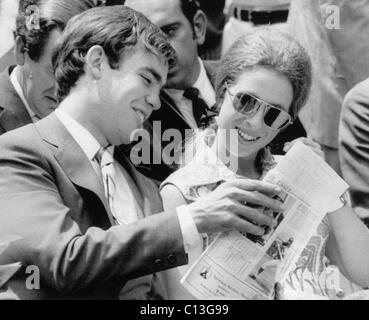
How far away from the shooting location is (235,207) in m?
2.16

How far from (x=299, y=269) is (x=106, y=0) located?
1.39 metres

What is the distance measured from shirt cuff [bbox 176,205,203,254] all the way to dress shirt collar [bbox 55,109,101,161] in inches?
17.2

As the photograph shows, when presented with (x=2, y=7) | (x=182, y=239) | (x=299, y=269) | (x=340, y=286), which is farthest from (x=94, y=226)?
(x=2, y=7)

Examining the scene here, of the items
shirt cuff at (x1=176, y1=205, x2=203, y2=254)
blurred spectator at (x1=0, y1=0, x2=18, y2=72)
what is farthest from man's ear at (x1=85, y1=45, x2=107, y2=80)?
blurred spectator at (x1=0, y1=0, x2=18, y2=72)

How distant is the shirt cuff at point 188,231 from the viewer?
2156 mm

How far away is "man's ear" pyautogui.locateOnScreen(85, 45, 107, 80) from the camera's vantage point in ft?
8.17

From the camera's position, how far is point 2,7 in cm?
315

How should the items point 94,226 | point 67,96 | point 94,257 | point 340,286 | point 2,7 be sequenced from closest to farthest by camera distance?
point 94,257 < point 94,226 < point 67,96 < point 340,286 < point 2,7

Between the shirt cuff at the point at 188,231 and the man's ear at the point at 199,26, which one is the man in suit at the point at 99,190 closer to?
the shirt cuff at the point at 188,231

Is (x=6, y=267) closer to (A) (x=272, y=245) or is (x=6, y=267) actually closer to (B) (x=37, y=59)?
(A) (x=272, y=245)

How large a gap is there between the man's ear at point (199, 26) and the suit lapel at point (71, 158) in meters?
1.06

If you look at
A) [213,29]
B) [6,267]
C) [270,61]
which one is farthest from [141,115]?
[213,29]

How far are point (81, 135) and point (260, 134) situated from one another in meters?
0.63
